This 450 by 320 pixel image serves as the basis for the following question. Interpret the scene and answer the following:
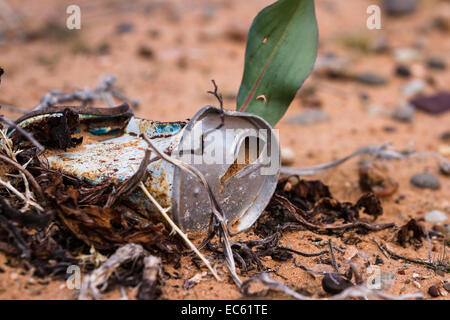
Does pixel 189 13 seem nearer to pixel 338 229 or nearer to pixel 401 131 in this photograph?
pixel 401 131

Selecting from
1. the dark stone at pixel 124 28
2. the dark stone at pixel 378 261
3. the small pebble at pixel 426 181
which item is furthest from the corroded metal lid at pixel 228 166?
the dark stone at pixel 124 28

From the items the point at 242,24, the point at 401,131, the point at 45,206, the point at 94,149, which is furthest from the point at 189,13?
the point at 45,206

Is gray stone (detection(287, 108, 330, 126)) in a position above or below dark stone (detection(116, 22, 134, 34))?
below

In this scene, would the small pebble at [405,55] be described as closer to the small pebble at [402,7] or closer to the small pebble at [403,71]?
the small pebble at [403,71]

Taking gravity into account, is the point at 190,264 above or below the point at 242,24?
below

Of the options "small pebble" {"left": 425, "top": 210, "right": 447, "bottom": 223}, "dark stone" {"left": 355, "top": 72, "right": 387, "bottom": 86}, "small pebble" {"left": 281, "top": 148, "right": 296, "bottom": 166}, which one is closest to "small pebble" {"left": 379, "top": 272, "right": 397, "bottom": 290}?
"small pebble" {"left": 425, "top": 210, "right": 447, "bottom": 223}

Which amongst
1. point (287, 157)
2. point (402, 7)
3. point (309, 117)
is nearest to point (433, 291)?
point (287, 157)

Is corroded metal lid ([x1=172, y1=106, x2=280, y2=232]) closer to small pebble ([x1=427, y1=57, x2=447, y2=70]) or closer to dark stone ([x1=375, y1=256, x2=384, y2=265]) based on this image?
dark stone ([x1=375, y1=256, x2=384, y2=265])
